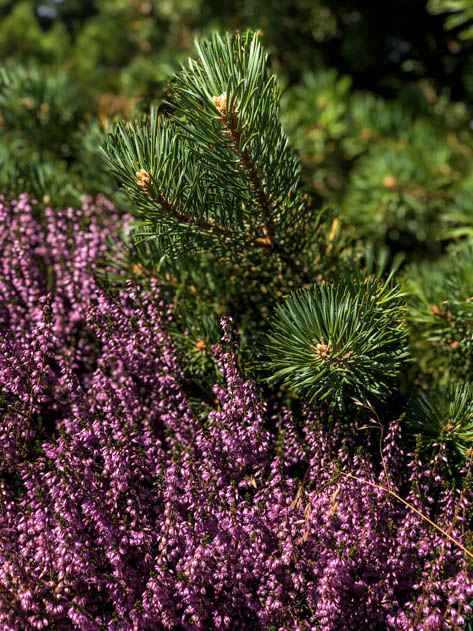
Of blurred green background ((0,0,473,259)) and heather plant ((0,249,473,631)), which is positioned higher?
blurred green background ((0,0,473,259))

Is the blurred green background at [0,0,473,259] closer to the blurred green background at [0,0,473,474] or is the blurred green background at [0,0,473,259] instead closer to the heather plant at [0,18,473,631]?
the blurred green background at [0,0,473,474]

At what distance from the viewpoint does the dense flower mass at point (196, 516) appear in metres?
0.85

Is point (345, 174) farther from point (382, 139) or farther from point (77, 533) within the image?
point (77, 533)

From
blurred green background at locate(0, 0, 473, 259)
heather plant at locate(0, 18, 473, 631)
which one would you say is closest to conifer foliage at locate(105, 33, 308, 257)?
heather plant at locate(0, 18, 473, 631)

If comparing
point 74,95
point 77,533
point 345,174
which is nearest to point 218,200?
point 77,533

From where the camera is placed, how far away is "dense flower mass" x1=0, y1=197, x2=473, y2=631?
0.85 metres

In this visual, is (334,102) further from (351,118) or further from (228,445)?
(228,445)

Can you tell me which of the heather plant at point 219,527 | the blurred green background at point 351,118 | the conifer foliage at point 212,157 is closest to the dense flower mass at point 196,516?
the heather plant at point 219,527

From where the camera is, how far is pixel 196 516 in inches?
35.2

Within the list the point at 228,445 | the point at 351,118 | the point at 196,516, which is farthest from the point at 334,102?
the point at 196,516

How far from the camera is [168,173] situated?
35.6 inches

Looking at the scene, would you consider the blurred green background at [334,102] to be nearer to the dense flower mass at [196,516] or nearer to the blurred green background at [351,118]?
the blurred green background at [351,118]

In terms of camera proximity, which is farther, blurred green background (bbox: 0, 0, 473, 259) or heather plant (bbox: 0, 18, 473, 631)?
blurred green background (bbox: 0, 0, 473, 259)

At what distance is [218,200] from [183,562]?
2.18 feet
